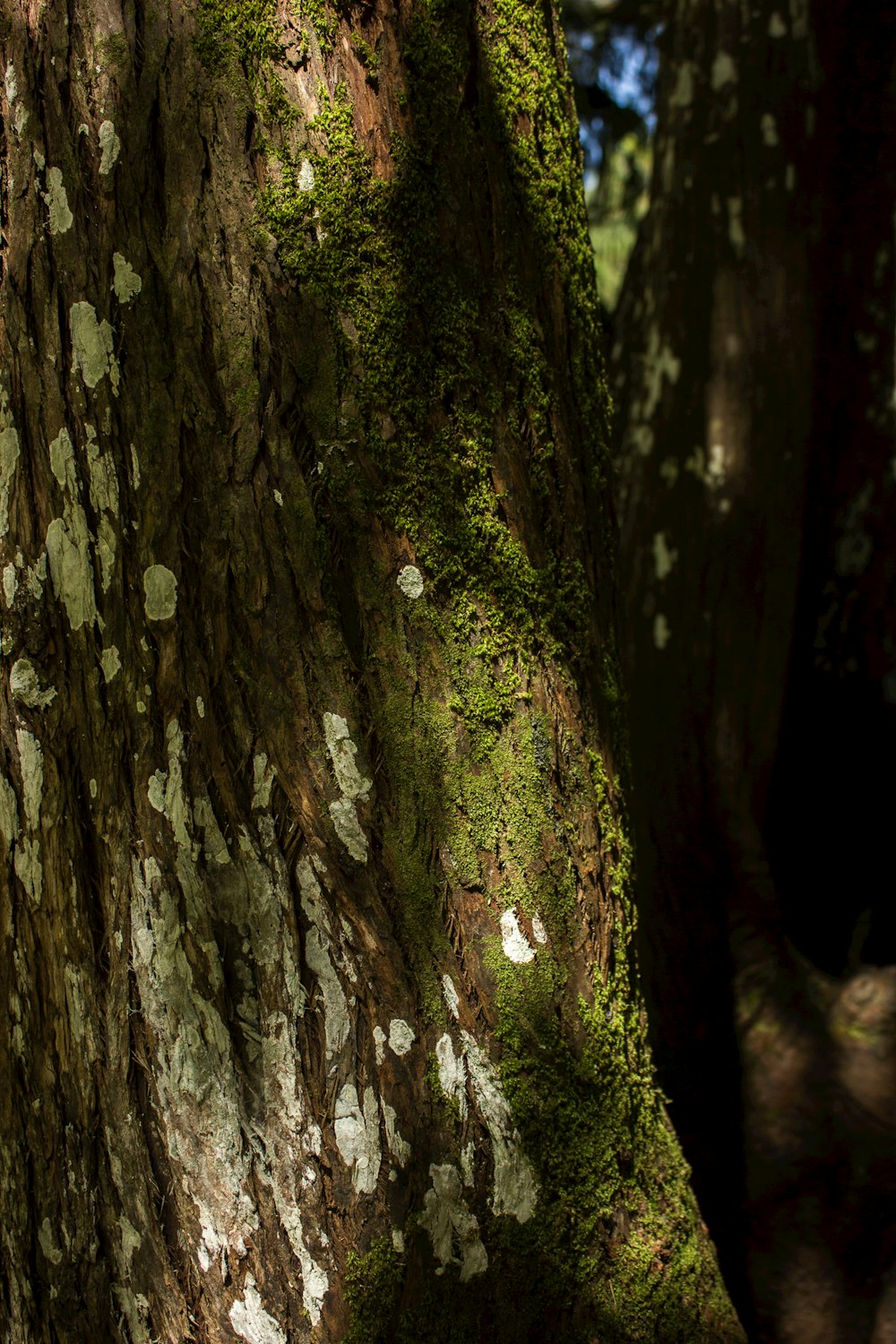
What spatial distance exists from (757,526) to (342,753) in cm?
139

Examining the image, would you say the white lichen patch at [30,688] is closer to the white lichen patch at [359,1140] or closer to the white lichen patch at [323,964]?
the white lichen patch at [323,964]

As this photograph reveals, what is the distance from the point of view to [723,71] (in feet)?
7.57

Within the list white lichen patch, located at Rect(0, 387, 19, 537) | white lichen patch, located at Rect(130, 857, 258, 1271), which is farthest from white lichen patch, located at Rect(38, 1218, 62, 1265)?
white lichen patch, located at Rect(0, 387, 19, 537)

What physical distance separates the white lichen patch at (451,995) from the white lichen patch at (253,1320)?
14.2 inches

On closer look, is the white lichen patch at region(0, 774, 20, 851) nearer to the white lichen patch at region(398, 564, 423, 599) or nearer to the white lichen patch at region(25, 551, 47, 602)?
the white lichen patch at region(25, 551, 47, 602)

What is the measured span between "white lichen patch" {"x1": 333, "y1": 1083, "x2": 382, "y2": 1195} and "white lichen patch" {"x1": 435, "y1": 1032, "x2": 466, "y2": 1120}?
8 cm

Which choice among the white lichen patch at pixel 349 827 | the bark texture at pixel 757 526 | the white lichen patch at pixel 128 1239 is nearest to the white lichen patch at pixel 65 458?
the white lichen patch at pixel 349 827

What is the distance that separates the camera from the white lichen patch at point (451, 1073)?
1145 mm

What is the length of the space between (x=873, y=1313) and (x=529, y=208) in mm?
1950

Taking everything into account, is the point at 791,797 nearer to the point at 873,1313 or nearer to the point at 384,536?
the point at 873,1313

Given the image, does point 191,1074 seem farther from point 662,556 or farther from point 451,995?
point 662,556

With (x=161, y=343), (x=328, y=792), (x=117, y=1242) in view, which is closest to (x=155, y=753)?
(x=328, y=792)

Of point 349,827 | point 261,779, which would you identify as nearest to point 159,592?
point 261,779

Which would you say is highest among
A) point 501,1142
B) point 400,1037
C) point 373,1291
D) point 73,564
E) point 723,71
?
point 723,71
